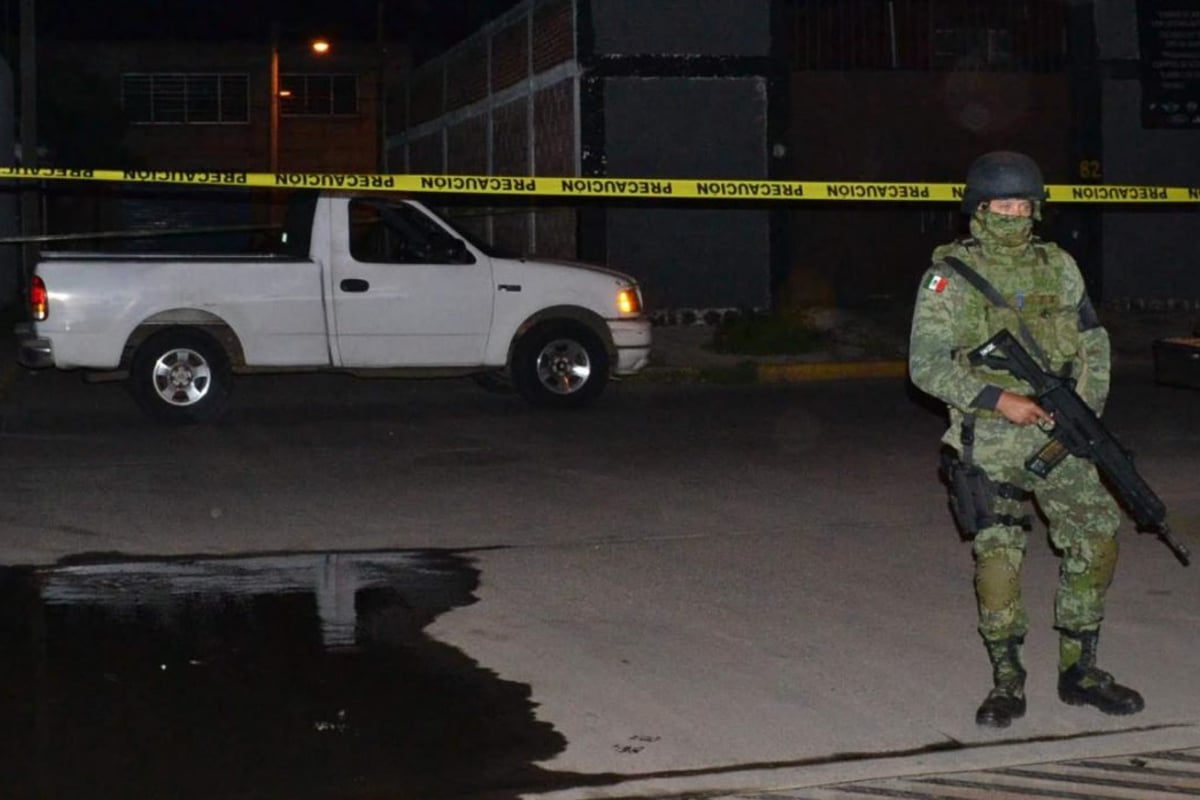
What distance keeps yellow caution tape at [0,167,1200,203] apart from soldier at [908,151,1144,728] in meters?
7.21

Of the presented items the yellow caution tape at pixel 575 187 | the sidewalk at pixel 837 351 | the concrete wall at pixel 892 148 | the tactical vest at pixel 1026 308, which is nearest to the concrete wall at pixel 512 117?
the concrete wall at pixel 892 148

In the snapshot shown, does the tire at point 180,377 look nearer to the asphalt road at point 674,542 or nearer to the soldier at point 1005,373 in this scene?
the asphalt road at point 674,542

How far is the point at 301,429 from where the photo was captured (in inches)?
554

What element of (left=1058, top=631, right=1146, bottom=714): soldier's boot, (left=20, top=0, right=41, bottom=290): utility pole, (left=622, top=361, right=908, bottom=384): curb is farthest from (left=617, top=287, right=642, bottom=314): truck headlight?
(left=20, top=0, right=41, bottom=290): utility pole

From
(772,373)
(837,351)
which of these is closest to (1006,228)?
(772,373)

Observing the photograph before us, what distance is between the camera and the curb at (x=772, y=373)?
18.4 m

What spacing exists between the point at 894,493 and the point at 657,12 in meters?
12.3

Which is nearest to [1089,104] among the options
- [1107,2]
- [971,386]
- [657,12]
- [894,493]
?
[1107,2]

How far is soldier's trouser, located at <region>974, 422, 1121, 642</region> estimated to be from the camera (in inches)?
241

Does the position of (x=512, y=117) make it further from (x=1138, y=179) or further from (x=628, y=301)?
(x=628, y=301)

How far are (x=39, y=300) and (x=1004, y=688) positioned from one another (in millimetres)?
9509

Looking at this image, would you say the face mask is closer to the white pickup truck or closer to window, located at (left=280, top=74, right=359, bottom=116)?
the white pickup truck

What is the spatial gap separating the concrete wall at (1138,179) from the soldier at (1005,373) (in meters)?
17.9

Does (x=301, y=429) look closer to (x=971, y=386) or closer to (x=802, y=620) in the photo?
(x=802, y=620)
